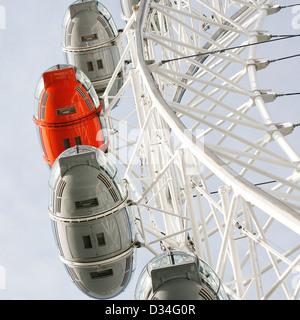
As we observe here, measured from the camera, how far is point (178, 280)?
A: 10.4 meters

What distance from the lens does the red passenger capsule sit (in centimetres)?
1647

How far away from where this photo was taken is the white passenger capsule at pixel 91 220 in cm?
1259

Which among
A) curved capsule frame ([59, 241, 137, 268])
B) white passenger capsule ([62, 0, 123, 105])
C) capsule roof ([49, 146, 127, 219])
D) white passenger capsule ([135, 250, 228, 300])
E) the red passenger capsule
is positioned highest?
white passenger capsule ([62, 0, 123, 105])

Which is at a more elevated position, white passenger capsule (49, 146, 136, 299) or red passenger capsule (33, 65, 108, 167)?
red passenger capsule (33, 65, 108, 167)

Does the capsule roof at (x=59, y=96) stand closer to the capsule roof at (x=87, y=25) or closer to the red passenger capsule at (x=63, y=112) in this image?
the red passenger capsule at (x=63, y=112)

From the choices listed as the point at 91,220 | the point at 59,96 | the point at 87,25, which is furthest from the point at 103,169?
the point at 87,25

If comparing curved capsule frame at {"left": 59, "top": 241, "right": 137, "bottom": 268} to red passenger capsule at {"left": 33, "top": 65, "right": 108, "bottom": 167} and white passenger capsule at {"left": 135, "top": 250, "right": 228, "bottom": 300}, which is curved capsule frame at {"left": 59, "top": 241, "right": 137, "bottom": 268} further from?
red passenger capsule at {"left": 33, "top": 65, "right": 108, "bottom": 167}

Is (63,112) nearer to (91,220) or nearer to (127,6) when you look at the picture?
(91,220)

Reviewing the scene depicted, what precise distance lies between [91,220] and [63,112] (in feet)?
15.3

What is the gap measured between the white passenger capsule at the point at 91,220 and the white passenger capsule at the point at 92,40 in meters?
7.75

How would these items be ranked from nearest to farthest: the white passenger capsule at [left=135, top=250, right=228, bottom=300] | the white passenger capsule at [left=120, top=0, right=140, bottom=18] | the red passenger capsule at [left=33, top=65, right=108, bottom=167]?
the white passenger capsule at [left=135, top=250, right=228, bottom=300] < the red passenger capsule at [left=33, top=65, right=108, bottom=167] < the white passenger capsule at [left=120, top=0, right=140, bottom=18]

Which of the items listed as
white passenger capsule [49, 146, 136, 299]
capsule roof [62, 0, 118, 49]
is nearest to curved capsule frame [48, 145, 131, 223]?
white passenger capsule [49, 146, 136, 299]

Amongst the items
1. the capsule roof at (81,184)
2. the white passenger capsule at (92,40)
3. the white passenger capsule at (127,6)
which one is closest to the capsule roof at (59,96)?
the white passenger capsule at (92,40)

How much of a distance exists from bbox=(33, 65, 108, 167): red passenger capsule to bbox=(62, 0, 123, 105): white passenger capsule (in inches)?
139
